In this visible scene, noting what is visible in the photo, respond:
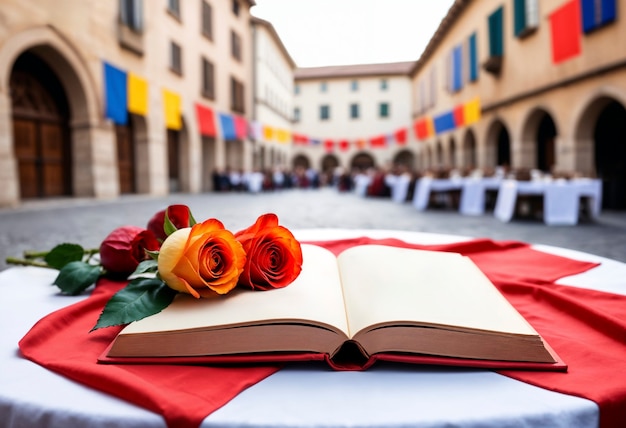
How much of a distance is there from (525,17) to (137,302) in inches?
587

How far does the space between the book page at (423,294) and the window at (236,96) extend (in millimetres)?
22330

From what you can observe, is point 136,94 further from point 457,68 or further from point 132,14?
point 457,68

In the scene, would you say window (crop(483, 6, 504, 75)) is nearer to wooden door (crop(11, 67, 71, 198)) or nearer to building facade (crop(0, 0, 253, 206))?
building facade (crop(0, 0, 253, 206))

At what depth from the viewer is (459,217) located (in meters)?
8.39

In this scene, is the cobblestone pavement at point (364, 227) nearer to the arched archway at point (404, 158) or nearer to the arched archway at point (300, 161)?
the arched archway at point (404, 158)

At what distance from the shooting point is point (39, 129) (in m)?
10.7

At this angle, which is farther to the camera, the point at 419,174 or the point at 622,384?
the point at 419,174

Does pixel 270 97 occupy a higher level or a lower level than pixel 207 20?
lower

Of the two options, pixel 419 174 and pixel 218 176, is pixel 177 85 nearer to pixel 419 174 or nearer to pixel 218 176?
pixel 218 176

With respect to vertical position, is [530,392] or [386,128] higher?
[386,128]

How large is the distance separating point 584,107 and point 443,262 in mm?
11600

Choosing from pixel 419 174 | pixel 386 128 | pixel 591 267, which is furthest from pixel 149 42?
pixel 386 128

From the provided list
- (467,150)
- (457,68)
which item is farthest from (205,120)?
(467,150)

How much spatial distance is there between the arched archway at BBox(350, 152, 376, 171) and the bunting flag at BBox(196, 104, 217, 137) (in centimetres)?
2167
